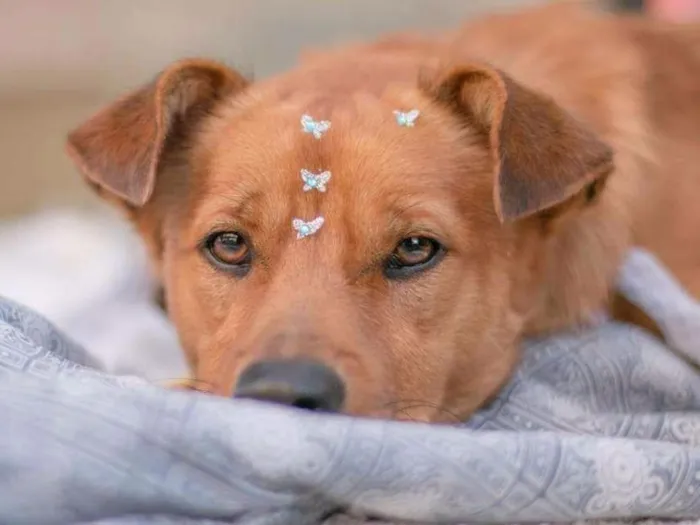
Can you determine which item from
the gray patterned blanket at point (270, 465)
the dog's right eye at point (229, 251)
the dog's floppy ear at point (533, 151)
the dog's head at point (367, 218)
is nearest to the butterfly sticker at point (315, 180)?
the dog's head at point (367, 218)

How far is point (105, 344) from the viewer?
2354 mm

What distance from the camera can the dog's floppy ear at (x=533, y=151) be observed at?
1.62 m

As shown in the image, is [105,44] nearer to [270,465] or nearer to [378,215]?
[378,215]

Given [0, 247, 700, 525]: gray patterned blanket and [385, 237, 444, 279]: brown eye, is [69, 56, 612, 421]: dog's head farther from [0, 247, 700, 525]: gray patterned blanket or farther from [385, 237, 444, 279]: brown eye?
[0, 247, 700, 525]: gray patterned blanket

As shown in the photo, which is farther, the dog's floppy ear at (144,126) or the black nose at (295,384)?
the dog's floppy ear at (144,126)

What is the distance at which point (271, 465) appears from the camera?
3.90 feet

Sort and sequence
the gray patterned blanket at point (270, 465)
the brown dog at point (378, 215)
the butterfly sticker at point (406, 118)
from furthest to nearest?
the butterfly sticker at point (406, 118) → the brown dog at point (378, 215) → the gray patterned blanket at point (270, 465)

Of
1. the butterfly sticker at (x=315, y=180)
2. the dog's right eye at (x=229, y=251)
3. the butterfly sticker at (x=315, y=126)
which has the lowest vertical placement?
the dog's right eye at (x=229, y=251)

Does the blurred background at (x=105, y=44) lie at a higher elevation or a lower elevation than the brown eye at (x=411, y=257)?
lower

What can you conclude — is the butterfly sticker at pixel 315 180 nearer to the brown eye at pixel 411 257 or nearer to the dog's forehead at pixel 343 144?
the dog's forehead at pixel 343 144

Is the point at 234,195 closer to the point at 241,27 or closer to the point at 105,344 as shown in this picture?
the point at 105,344

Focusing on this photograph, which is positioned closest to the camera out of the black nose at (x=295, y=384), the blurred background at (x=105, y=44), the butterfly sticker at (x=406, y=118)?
the black nose at (x=295, y=384)

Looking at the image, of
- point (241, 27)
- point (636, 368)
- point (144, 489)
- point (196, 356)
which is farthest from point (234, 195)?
point (241, 27)

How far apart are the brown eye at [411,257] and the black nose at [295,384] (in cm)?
32
